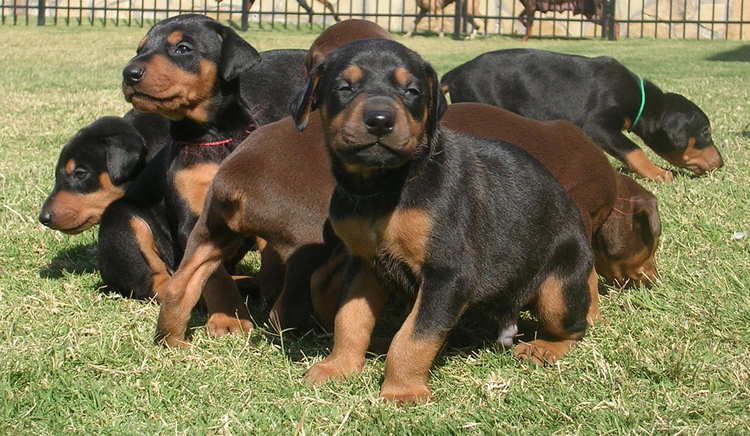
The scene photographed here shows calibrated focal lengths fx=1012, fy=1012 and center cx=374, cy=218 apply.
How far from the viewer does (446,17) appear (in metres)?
26.4

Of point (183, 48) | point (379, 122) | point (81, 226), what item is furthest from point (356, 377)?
point (81, 226)

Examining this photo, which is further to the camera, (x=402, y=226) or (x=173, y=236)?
(x=173, y=236)

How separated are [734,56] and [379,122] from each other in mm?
17913

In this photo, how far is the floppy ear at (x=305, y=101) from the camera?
143 inches

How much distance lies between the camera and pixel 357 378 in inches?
Result: 145

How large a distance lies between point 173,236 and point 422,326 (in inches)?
75.3

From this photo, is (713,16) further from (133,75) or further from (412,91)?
(412,91)

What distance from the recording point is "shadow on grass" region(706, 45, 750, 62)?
18.8 meters

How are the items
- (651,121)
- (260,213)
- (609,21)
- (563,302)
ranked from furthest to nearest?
(609,21)
(651,121)
(260,213)
(563,302)

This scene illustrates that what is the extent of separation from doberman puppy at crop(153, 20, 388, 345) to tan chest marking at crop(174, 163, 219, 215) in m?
0.40

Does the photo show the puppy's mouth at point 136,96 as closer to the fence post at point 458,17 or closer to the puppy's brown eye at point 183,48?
the puppy's brown eye at point 183,48

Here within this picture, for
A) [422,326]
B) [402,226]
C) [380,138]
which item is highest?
[380,138]

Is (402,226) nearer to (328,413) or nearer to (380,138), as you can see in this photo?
(380,138)

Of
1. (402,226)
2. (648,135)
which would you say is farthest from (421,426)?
(648,135)
